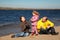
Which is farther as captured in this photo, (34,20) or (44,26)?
(44,26)

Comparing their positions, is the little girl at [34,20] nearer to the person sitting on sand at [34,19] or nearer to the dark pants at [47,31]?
the person sitting on sand at [34,19]

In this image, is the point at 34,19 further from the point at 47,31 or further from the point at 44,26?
the point at 47,31

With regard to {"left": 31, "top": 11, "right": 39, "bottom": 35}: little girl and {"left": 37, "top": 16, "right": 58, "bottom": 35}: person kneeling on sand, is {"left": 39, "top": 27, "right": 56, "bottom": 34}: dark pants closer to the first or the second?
{"left": 37, "top": 16, "right": 58, "bottom": 35}: person kneeling on sand

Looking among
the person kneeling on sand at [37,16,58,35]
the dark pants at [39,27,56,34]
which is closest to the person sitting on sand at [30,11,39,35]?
the person kneeling on sand at [37,16,58,35]

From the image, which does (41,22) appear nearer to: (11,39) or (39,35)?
(39,35)

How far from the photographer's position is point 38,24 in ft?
41.4

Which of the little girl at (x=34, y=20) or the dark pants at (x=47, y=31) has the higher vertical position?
the little girl at (x=34, y=20)

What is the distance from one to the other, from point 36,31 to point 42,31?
0.48 metres

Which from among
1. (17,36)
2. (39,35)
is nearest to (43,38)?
(39,35)

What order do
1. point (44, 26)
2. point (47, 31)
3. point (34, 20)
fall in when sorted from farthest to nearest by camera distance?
point (47, 31), point (44, 26), point (34, 20)

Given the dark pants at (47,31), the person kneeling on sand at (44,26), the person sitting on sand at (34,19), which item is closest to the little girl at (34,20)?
the person sitting on sand at (34,19)

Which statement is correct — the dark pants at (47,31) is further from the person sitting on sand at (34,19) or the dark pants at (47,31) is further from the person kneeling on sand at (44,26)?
the person sitting on sand at (34,19)

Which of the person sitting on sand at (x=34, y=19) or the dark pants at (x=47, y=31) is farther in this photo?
the dark pants at (x=47, y=31)

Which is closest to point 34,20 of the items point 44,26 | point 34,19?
point 34,19
